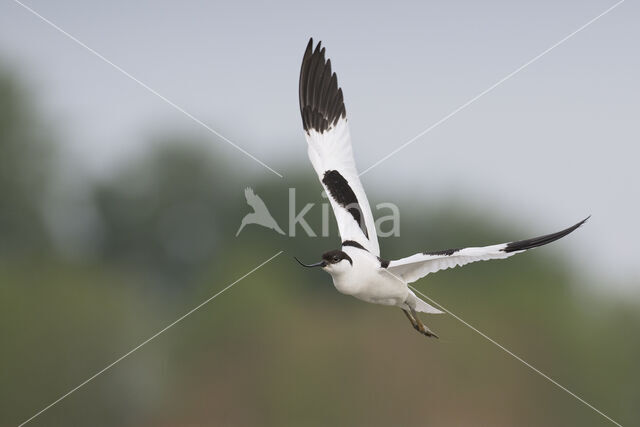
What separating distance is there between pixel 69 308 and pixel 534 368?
37.4ft

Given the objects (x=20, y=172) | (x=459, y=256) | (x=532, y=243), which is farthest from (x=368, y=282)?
(x=20, y=172)

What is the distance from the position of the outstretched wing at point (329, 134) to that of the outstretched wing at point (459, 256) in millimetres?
981

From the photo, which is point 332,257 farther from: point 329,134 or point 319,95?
point 319,95

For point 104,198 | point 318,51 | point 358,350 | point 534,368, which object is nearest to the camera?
point 318,51

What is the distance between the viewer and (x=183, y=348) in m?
22.0

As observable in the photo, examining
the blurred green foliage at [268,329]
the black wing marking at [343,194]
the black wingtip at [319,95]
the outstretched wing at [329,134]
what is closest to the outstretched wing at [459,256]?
the black wing marking at [343,194]

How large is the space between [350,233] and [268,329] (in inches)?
671

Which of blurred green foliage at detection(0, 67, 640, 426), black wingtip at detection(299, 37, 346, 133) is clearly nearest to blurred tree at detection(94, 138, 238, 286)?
blurred green foliage at detection(0, 67, 640, 426)

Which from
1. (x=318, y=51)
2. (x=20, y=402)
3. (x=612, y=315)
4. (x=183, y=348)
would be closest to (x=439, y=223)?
(x=612, y=315)

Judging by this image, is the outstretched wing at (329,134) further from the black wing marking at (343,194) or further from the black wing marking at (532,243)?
the black wing marking at (532,243)

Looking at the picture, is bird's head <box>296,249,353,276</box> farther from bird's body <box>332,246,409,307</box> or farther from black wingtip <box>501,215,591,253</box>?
black wingtip <box>501,215,591,253</box>

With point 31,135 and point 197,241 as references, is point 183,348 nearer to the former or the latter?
point 197,241

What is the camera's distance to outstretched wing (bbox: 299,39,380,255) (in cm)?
596

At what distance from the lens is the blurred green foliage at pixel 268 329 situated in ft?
64.4
